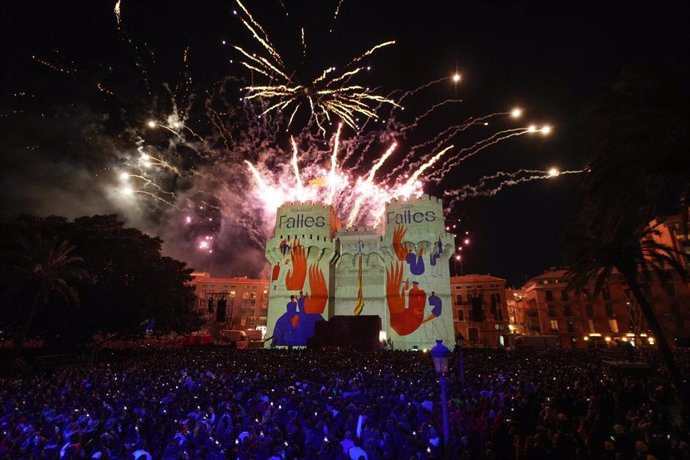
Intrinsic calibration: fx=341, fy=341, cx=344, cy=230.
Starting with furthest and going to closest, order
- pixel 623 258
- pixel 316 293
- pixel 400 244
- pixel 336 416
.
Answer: pixel 316 293
pixel 400 244
pixel 623 258
pixel 336 416

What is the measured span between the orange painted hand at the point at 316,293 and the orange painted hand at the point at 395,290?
7486 millimetres

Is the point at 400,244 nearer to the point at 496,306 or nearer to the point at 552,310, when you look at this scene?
the point at 496,306

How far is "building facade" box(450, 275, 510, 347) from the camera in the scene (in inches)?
2283

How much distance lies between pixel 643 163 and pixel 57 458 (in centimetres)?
1619

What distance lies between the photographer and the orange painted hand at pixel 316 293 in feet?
130

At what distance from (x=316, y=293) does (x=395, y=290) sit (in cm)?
928

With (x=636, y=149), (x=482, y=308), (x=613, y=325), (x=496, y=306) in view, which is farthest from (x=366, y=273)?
(x=613, y=325)

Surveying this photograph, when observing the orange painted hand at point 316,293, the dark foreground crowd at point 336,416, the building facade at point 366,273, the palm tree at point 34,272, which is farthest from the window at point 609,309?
the palm tree at point 34,272

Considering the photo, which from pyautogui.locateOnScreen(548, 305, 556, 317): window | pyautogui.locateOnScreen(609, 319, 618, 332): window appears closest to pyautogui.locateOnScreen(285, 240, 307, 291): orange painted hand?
pyautogui.locateOnScreen(548, 305, 556, 317): window

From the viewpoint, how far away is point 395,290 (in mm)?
38594

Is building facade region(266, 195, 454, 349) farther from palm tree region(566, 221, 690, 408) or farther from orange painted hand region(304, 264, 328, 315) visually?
palm tree region(566, 221, 690, 408)

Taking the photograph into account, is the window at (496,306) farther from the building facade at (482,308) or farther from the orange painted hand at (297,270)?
the orange painted hand at (297,270)

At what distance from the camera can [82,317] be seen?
28422 millimetres

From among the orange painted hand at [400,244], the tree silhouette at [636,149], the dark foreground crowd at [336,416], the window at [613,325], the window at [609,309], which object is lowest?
the dark foreground crowd at [336,416]
